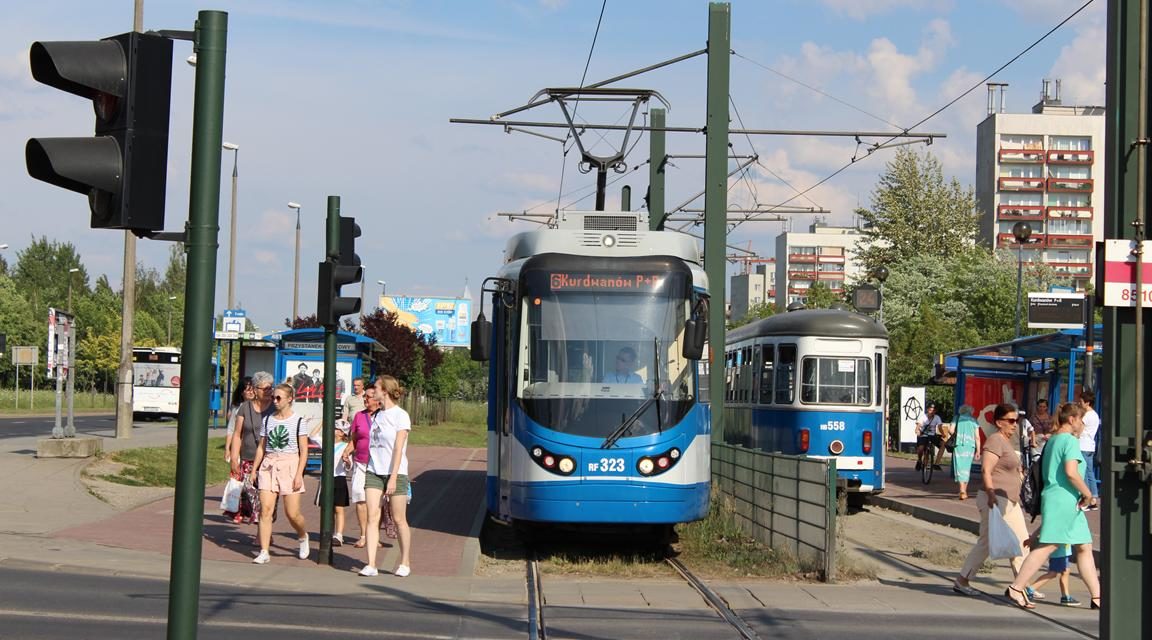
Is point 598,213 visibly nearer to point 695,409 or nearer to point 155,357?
point 695,409

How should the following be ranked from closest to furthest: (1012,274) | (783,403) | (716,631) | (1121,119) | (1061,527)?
(1121,119)
(716,631)
(1061,527)
(783,403)
(1012,274)

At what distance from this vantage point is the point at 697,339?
14.9 metres

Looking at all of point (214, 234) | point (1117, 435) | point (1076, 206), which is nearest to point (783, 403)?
point (1117, 435)

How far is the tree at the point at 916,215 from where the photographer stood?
90188 mm

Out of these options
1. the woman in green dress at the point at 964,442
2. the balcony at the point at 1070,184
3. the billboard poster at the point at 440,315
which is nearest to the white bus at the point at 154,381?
the woman in green dress at the point at 964,442

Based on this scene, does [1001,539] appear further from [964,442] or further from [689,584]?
[964,442]

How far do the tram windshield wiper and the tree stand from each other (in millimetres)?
76312

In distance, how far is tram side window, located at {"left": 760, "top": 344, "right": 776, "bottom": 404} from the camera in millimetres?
24781

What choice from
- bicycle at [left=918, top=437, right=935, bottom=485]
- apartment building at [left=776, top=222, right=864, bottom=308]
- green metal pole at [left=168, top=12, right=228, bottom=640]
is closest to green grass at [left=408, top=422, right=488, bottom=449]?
bicycle at [left=918, top=437, right=935, bottom=485]

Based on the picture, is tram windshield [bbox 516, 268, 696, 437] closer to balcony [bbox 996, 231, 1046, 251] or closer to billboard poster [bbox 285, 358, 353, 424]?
billboard poster [bbox 285, 358, 353, 424]

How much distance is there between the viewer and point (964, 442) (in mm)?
25516

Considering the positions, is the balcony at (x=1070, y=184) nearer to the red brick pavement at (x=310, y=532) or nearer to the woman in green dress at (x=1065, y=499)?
the red brick pavement at (x=310, y=532)

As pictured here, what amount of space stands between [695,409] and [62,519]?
24.9 ft

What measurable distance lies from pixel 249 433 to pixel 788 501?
6140mm
